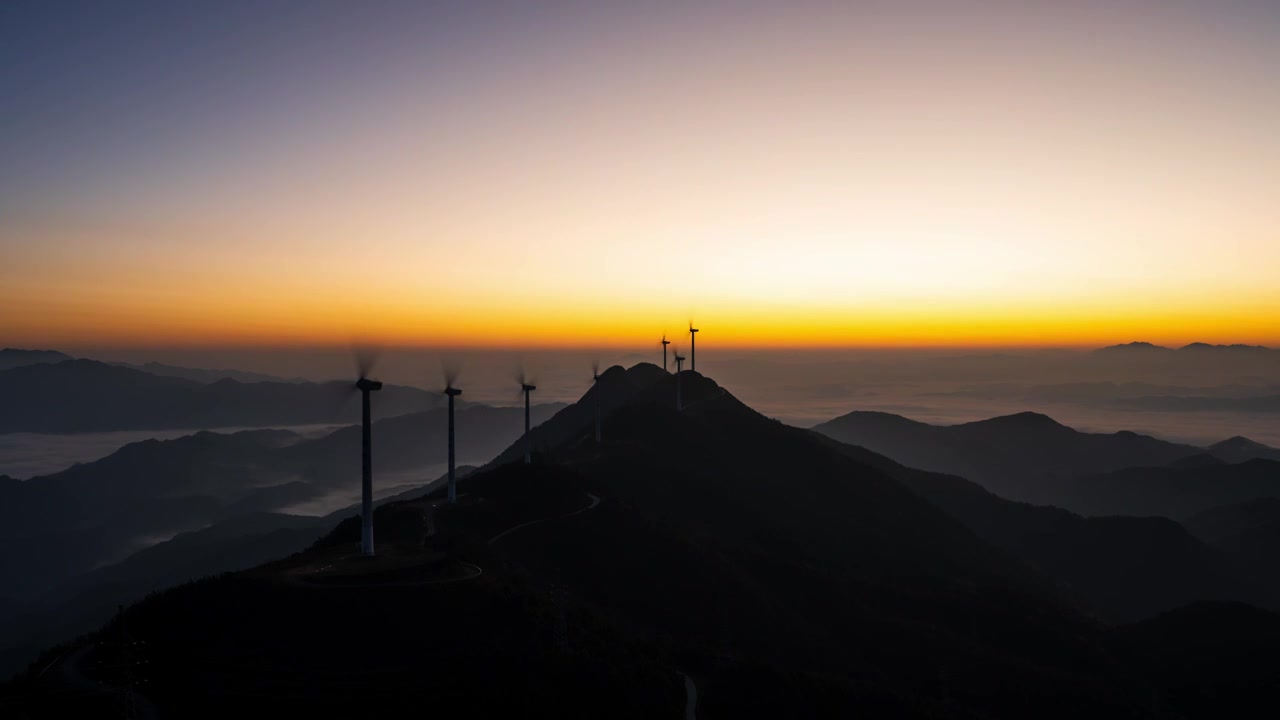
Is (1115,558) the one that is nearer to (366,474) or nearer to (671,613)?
(671,613)

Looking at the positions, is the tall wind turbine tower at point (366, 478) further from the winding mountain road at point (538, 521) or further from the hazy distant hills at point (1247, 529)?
the hazy distant hills at point (1247, 529)

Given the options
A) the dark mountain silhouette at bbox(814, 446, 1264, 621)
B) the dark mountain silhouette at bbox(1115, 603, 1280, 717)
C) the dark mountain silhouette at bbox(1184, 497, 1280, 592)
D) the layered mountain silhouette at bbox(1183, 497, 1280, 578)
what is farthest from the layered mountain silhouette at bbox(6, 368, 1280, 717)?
the layered mountain silhouette at bbox(1183, 497, 1280, 578)

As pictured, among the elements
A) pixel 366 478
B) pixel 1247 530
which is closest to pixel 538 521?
pixel 366 478

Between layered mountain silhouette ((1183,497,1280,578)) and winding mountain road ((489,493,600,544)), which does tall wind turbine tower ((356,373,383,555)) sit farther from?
layered mountain silhouette ((1183,497,1280,578))

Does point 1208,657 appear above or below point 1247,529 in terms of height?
above

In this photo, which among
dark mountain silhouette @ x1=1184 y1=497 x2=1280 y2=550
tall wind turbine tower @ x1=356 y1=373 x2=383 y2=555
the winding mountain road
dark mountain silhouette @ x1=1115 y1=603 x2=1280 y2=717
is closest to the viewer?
tall wind turbine tower @ x1=356 y1=373 x2=383 y2=555

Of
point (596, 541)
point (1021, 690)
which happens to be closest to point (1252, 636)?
point (1021, 690)

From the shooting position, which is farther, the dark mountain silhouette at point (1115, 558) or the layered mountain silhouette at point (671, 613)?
the dark mountain silhouette at point (1115, 558)

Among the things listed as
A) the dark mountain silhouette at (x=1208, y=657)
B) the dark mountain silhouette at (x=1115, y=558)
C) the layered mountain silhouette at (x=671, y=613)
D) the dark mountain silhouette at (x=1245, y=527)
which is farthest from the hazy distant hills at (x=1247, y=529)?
the dark mountain silhouette at (x=1208, y=657)

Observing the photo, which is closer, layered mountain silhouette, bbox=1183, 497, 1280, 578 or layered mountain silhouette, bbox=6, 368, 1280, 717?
layered mountain silhouette, bbox=6, 368, 1280, 717

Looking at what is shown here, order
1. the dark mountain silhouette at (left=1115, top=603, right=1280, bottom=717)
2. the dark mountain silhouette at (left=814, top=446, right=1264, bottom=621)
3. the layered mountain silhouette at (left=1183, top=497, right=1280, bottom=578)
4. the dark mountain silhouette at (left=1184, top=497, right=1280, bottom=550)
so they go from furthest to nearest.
Answer: the dark mountain silhouette at (left=1184, top=497, right=1280, bottom=550), the layered mountain silhouette at (left=1183, top=497, right=1280, bottom=578), the dark mountain silhouette at (left=814, top=446, right=1264, bottom=621), the dark mountain silhouette at (left=1115, top=603, right=1280, bottom=717)
